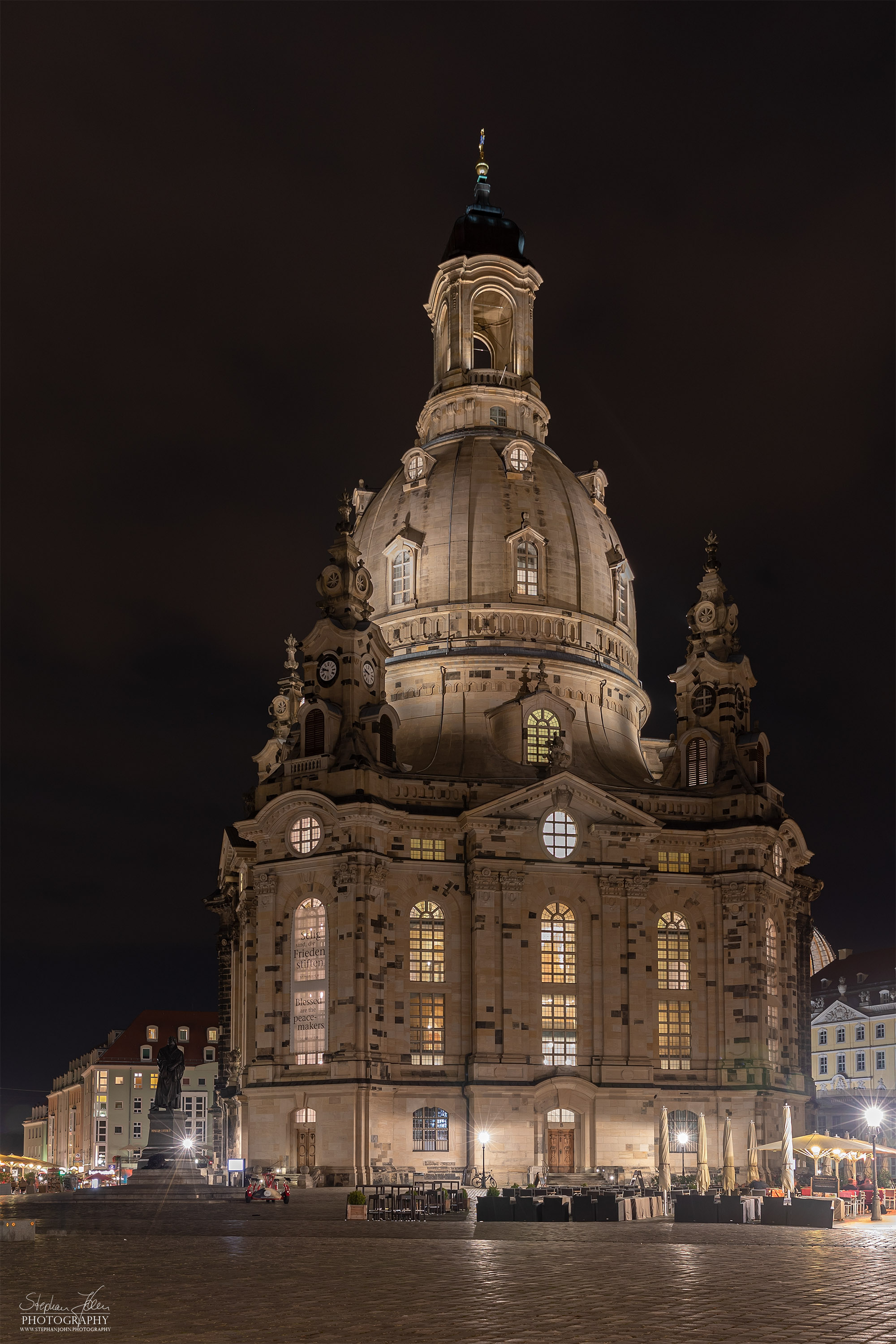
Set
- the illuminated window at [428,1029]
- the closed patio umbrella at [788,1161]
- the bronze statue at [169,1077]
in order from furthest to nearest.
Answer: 1. the bronze statue at [169,1077]
2. the illuminated window at [428,1029]
3. the closed patio umbrella at [788,1161]

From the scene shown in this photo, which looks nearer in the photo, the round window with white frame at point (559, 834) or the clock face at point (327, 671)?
the round window with white frame at point (559, 834)

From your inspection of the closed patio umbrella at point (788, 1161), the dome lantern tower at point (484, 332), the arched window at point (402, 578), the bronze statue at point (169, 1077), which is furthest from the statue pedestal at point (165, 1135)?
the dome lantern tower at point (484, 332)

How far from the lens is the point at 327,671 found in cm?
8062

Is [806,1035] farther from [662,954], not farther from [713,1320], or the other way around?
[713,1320]

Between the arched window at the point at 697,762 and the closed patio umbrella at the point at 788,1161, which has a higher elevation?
the arched window at the point at 697,762

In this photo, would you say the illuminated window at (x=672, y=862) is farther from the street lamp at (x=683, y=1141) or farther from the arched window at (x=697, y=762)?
the street lamp at (x=683, y=1141)

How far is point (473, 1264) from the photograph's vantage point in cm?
3170

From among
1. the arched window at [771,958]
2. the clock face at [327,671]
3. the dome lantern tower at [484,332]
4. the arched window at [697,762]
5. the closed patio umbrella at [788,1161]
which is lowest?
the closed patio umbrella at [788,1161]

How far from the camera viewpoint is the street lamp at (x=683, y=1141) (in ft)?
246

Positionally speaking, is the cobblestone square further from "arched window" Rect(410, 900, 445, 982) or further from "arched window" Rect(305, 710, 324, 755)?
"arched window" Rect(305, 710, 324, 755)

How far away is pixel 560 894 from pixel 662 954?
638 centimetres

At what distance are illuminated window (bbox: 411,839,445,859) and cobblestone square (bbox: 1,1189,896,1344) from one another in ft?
99.0

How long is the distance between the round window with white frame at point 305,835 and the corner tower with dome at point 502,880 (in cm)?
10

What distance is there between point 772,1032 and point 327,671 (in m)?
29.2
